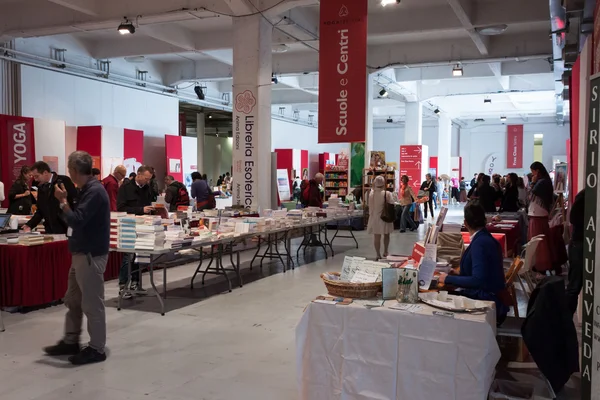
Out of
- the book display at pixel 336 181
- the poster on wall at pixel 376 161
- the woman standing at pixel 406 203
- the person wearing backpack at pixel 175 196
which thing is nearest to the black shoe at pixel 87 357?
the person wearing backpack at pixel 175 196

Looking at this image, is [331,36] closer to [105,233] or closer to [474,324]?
[105,233]

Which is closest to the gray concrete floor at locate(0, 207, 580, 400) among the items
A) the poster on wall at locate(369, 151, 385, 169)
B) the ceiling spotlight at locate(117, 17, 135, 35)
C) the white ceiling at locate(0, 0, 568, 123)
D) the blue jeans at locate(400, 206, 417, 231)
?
the ceiling spotlight at locate(117, 17, 135, 35)

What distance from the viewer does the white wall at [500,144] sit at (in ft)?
96.9

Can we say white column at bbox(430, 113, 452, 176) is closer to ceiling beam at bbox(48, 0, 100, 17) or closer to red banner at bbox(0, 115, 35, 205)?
ceiling beam at bbox(48, 0, 100, 17)

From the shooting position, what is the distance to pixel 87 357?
4406mm

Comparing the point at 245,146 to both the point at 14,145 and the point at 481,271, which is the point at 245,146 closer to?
the point at 14,145

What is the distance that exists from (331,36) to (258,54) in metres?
2.14

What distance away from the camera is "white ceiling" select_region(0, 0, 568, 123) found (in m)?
10.1

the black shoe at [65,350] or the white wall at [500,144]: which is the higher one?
the white wall at [500,144]

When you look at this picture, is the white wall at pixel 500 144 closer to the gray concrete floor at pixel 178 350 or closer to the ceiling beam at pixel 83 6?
the ceiling beam at pixel 83 6

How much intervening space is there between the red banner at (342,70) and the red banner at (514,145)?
962 inches

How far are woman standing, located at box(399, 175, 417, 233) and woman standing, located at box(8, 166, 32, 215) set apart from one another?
8409 millimetres

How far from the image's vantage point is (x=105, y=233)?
14.4 ft

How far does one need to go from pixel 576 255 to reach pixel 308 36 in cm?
907
